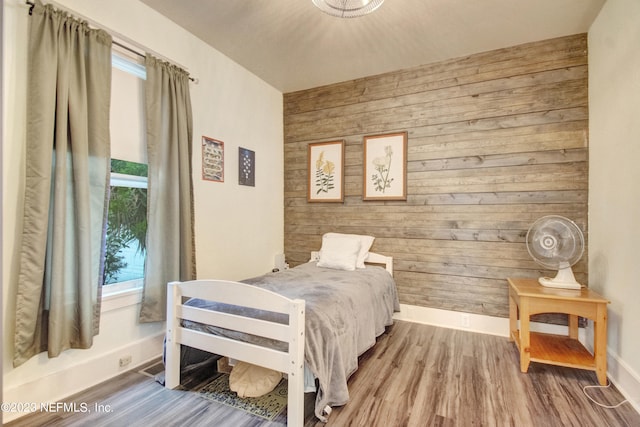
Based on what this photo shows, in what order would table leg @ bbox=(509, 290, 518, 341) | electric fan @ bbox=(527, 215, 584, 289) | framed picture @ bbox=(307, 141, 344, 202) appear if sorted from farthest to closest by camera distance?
framed picture @ bbox=(307, 141, 344, 202)
table leg @ bbox=(509, 290, 518, 341)
electric fan @ bbox=(527, 215, 584, 289)

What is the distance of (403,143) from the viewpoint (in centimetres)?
324

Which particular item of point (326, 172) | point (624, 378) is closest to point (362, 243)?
point (326, 172)

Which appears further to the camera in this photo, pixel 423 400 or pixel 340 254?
pixel 340 254

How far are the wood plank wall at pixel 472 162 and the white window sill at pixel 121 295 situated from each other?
202 cm

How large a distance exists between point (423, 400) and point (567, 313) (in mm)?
1170

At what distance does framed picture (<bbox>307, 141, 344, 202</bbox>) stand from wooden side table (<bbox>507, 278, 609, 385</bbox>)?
1.95m

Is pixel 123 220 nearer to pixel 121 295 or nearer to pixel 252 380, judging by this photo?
pixel 121 295

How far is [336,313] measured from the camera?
6.59 feet

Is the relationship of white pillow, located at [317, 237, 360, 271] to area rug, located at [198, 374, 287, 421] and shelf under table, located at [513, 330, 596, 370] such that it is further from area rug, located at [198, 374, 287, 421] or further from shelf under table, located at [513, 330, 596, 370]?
shelf under table, located at [513, 330, 596, 370]

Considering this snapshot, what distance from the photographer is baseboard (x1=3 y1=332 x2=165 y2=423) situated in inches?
67.9

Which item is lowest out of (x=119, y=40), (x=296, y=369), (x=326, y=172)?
(x=296, y=369)

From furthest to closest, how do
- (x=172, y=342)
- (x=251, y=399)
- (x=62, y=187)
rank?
(x=172, y=342) < (x=251, y=399) < (x=62, y=187)

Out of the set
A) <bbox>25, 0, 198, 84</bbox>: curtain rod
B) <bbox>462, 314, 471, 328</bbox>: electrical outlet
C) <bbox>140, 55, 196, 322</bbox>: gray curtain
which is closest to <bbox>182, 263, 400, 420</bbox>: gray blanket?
<bbox>140, 55, 196, 322</bbox>: gray curtain

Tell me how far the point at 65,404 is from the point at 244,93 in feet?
9.41
